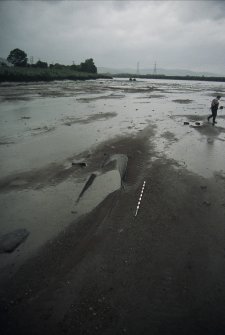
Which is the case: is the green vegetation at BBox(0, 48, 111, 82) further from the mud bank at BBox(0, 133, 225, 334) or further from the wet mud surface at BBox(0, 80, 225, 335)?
the mud bank at BBox(0, 133, 225, 334)

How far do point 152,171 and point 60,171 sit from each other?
3.46m

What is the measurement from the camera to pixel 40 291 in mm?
4520

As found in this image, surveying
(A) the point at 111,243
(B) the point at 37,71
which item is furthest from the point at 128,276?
(B) the point at 37,71

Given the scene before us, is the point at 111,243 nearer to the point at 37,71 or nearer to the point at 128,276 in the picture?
the point at 128,276

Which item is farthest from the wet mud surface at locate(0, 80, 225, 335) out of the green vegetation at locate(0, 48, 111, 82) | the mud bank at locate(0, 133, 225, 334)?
the green vegetation at locate(0, 48, 111, 82)

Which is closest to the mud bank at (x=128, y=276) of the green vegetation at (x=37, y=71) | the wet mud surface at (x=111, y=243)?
the wet mud surface at (x=111, y=243)

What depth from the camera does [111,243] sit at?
5.82 m

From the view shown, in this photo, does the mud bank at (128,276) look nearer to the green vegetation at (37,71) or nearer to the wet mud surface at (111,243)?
the wet mud surface at (111,243)

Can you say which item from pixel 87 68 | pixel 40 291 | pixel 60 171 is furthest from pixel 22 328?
pixel 87 68

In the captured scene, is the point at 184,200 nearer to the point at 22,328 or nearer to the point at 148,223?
the point at 148,223

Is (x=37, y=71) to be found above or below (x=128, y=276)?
above

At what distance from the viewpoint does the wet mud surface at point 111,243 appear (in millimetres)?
4145

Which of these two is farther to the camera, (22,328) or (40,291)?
(40,291)

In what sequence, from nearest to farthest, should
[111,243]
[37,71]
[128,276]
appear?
[128,276] → [111,243] → [37,71]
